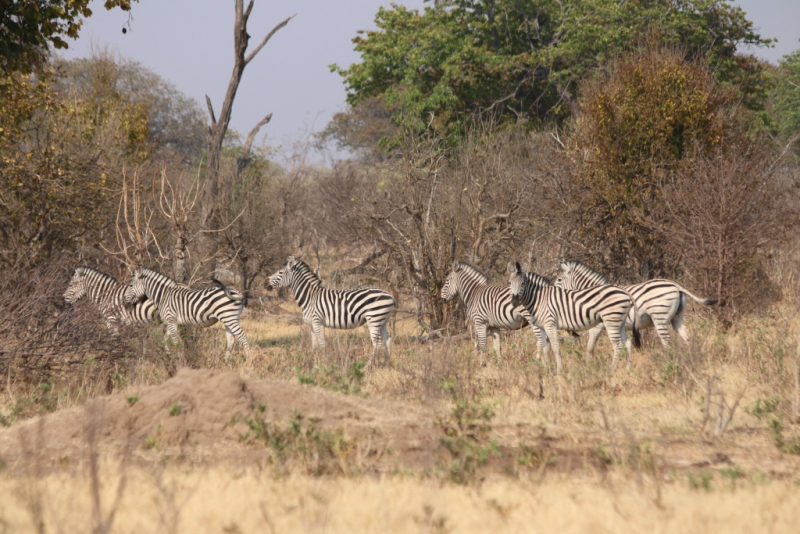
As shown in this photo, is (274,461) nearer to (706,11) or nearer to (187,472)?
(187,472)

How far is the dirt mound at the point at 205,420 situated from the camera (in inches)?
243

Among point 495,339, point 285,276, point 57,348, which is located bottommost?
point 57,348

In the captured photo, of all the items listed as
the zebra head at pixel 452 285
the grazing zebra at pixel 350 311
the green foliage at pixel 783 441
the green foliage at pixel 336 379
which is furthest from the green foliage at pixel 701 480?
the zebra head at pixel 452 285

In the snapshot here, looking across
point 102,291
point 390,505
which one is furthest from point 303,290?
point 390,505

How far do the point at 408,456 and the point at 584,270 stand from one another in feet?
26.5

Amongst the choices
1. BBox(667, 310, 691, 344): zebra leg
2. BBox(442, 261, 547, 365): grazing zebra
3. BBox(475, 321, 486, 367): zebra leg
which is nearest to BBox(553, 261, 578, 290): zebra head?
BBox(442, 261, 547, 365): grazing zebra

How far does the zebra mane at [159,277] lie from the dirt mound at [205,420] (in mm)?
6342

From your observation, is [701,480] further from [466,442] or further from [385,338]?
[385,338]

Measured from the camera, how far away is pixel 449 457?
5.93m

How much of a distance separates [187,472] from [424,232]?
9097 millimetres

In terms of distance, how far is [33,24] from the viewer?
30.1 ft

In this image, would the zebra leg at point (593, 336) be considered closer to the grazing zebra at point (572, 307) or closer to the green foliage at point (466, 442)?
the grazing zebra at point (572, 307)

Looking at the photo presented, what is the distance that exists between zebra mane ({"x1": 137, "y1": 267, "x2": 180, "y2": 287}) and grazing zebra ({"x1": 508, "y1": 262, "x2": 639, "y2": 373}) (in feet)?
19.5

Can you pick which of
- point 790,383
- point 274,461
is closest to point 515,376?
point 790,383
